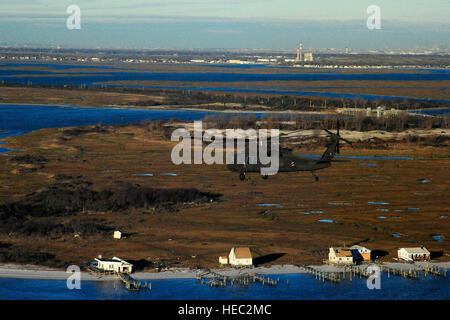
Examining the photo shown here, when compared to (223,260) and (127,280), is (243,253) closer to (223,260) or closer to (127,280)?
(223,260)

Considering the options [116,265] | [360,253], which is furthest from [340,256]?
[116,265]

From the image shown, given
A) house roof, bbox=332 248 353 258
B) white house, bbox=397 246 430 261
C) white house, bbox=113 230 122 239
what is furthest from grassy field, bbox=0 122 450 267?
house roof, bbox=332 248 353 258

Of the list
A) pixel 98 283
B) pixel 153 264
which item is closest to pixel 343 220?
pixel 153 264

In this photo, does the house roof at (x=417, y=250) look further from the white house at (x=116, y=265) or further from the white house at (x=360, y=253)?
the white house at (x=116, y=265)

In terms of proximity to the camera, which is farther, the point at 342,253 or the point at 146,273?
the point at 342,253

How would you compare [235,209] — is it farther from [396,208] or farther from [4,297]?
[4,297]

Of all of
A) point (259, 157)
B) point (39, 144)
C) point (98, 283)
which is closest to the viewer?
point (98, 283)
